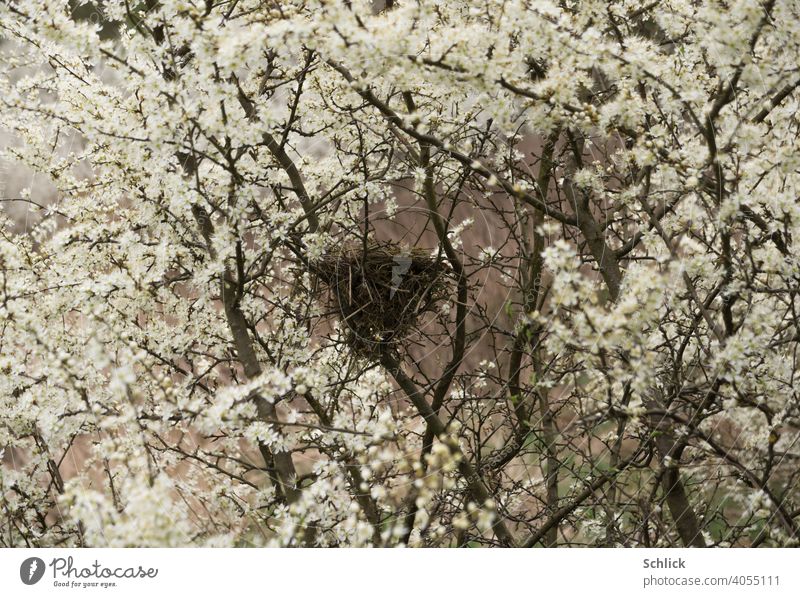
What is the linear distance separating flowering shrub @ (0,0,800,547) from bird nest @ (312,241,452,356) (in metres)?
0.04

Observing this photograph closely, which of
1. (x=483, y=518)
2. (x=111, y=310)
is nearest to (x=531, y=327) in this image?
(x=483, y=518)

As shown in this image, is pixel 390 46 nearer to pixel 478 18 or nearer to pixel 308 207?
pixel 478 18

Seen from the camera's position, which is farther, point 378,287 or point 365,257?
point 378,287

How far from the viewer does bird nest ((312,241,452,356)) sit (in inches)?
135

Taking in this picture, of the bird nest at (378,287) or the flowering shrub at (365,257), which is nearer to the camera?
the flowering shrub at (365,257)

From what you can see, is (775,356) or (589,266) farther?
(589,266)

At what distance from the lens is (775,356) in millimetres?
2771

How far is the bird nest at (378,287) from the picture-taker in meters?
3.42

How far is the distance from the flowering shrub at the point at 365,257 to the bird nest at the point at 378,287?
0.04 metres

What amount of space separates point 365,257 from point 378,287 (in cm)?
20

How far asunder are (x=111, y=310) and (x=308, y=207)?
975 mm

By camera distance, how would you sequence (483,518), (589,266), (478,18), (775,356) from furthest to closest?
(589,266)
(478,18)
(775,356)
(483,518)

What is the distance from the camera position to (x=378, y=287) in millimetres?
3482

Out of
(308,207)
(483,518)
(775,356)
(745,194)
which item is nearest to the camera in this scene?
(483,518)
